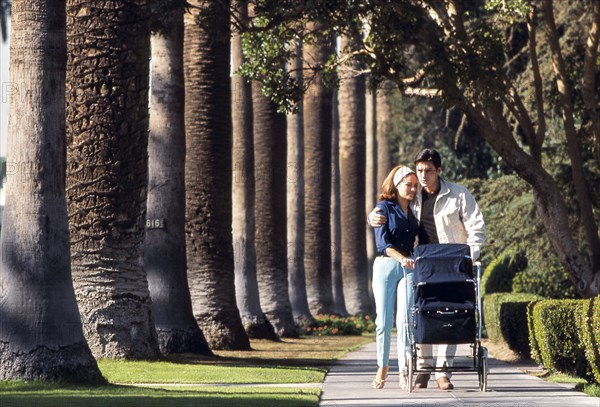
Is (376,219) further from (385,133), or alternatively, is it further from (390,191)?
(385,133)

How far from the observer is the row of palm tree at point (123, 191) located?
46.5ft

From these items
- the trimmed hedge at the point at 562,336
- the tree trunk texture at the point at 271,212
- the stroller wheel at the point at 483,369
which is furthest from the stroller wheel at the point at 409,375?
the tree trunk texture at the point at 271,212

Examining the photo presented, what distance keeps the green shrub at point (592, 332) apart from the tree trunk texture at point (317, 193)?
23679mm

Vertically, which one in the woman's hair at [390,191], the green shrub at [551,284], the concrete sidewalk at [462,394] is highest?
the woman's hair at [390,191]

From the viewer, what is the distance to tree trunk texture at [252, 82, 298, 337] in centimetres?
3039

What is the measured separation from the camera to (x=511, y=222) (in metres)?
29.1

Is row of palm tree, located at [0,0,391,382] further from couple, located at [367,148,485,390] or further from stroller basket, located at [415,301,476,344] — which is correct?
stroller basket, located at [415,301,476,344]

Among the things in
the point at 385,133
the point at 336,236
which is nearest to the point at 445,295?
the point at 336,236

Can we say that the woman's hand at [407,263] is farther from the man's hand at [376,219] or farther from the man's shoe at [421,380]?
the man's shoe at [421,380]

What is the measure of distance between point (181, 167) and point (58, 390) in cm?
759

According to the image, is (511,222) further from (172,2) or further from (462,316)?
(462,316)

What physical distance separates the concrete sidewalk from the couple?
1.15 ft

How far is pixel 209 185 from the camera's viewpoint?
76.2 ft

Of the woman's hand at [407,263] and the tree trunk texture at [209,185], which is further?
the tree trunk texture at [209,185]
